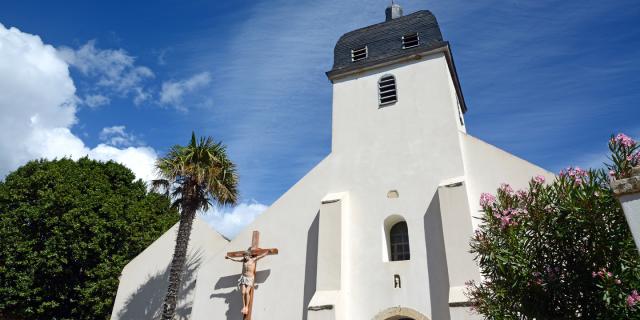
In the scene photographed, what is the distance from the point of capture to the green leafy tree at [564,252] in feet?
17.6

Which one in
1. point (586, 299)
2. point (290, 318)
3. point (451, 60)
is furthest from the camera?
point (451, 60)

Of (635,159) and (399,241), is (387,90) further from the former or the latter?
(635,159)

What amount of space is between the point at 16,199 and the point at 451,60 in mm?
19628

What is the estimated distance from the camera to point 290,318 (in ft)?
43.1

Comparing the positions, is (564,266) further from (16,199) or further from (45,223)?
(16,199)

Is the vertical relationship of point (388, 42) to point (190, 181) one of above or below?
above

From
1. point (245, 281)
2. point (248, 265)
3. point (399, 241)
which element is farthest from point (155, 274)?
point (399, 241)

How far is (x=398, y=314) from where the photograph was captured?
38.5 feet

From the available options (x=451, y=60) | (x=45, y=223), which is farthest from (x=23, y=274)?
(x=451, y=60)

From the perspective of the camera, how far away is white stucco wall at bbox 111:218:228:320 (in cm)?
1645

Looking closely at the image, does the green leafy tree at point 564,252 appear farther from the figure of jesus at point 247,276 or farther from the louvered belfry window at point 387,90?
the louvered belfry window at point 387,90

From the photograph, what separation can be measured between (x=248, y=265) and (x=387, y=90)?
8183 millimetres

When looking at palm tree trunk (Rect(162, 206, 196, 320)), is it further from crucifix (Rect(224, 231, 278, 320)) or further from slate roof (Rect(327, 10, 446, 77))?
slate roof (Rect(327, 10, 446, 77))

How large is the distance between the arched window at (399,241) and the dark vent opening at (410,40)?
7.17m
